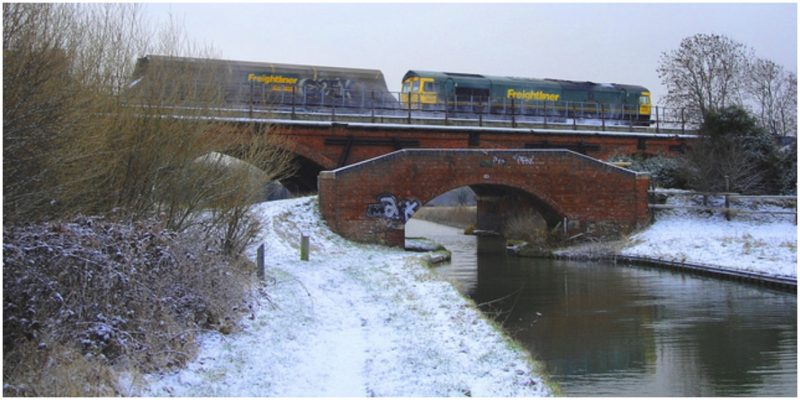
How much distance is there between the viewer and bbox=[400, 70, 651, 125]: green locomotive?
3066 centimetres

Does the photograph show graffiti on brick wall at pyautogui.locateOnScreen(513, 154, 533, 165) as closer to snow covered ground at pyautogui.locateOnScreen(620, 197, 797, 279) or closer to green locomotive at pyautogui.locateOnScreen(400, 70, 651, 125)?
snow covered ground at pyautogui.locateOnScreen(620, 197, 797, 279)

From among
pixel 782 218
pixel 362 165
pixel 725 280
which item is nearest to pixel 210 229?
pixel 362 165

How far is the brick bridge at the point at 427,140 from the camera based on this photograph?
83.9 ft

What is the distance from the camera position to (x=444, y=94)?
30.6 metres

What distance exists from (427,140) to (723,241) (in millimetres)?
11343

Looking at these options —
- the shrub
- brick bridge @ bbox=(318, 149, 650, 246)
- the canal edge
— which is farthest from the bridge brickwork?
the shrub

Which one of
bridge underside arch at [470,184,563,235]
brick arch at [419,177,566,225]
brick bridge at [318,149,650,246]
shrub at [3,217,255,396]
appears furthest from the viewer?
bridge underside arch at [470,184,563,235]

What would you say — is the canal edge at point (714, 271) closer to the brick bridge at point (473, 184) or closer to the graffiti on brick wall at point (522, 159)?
the brick bridge at point (473, 184)

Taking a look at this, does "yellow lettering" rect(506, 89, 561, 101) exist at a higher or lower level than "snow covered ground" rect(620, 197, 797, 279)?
higher

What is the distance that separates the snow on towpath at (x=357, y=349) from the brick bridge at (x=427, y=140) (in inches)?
436

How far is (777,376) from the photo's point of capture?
924 cm

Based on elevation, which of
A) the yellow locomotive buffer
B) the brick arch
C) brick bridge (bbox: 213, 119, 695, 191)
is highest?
the yellow locomotive buffer

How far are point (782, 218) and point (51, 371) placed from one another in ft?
80.0

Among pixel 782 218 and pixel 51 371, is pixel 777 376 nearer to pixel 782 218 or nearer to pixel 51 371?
pixel 51 371
